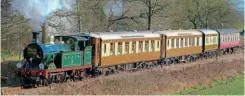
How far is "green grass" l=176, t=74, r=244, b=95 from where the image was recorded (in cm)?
1789

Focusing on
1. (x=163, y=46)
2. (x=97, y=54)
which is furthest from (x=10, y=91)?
(x=163, y=46)

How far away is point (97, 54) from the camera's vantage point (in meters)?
21.0

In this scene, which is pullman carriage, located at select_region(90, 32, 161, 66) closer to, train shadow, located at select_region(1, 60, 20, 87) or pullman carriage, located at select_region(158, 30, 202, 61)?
pullman carriage, located at select_region(158, 30, 202, 61)

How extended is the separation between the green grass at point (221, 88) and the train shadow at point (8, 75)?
770 cm

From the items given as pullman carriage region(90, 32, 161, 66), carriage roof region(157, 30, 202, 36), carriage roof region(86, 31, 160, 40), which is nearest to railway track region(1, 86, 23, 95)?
pullman carriage region(90, 32, 161, 66)

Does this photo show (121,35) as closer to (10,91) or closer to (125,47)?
(125,47)

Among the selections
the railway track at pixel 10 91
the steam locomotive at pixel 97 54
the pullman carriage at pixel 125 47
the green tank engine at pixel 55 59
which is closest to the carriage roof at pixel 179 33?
the steam locomotive at pixel 97 54

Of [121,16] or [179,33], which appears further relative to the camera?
[121,16]

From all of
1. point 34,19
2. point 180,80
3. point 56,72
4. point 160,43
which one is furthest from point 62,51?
point 160,43

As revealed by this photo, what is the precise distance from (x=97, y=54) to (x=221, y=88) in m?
6.24

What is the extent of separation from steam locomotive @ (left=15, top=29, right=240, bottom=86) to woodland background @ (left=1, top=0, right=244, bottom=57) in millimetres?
5184

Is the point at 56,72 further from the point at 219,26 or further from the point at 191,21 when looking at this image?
the point at 219,26

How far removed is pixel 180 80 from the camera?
68.0ft

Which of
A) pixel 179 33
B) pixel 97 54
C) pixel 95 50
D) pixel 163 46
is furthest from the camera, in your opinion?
pixel 179 33
